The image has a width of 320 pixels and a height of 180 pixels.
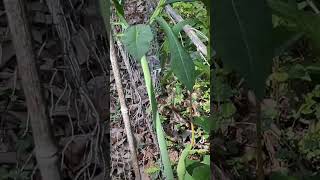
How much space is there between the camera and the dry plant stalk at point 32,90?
824 mm

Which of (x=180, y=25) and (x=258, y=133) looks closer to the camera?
(x=258, y=133)

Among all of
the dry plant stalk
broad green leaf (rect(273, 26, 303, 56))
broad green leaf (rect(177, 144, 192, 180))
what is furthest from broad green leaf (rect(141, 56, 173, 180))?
broad green leaf (rect(273, 26, 303, 56))

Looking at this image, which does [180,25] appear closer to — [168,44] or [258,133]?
[168,44]

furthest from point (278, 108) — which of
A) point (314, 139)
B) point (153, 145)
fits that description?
point (153, 145)

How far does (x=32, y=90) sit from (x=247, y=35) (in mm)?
480

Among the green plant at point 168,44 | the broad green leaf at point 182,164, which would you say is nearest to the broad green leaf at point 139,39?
the green plant at point 168,44

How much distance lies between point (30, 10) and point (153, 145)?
0.31m

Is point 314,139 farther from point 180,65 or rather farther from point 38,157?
point 38,157

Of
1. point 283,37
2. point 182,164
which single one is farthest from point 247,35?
point 182,164

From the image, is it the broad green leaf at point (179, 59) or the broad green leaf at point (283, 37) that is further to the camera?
the broad green leaf at point (179, 59)

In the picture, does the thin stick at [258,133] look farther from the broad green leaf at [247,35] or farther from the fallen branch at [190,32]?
the fallen branch at [190,32]

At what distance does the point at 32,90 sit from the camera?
2.77 ft

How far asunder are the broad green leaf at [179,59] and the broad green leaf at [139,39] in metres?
0.03

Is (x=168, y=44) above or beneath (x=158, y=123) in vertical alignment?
above
